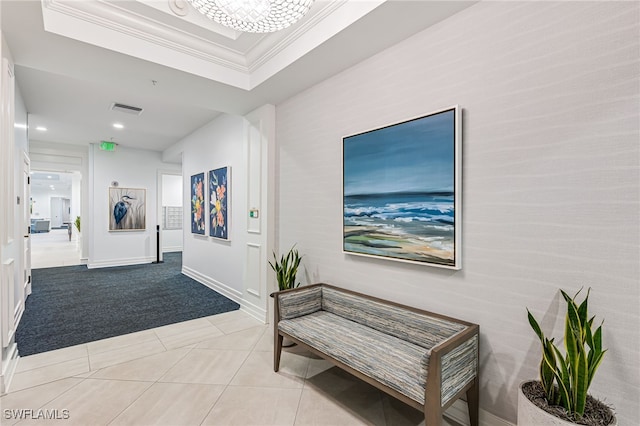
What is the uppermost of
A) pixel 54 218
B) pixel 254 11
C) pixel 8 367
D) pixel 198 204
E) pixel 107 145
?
pixel 107 145

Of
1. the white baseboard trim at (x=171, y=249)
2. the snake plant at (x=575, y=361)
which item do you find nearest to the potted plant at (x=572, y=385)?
the snake plant at (x=575, y=361)

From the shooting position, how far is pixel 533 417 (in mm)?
1349

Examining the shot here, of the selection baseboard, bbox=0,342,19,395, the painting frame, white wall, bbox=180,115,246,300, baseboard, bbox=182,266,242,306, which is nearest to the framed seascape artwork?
white wall, bbox=180,115,246,300

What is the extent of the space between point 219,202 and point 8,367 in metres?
2.99

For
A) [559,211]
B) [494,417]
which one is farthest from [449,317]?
[559,211]

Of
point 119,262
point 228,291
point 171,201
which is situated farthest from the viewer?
point 171,201

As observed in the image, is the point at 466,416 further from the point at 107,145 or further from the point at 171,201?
the point at 171,201

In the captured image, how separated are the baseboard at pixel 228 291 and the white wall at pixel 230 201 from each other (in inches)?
0.6

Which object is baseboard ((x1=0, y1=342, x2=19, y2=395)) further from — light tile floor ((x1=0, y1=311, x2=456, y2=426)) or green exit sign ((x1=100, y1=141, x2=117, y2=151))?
green exit sign ((x1=100, y1=141, x2=117, y2=151))

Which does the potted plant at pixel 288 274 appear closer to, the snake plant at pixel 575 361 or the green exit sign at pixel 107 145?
the snake plant at pixel 575 361

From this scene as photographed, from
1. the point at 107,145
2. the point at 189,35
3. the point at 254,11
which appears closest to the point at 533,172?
the point at 254,11

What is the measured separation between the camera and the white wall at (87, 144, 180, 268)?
6949 millimetres

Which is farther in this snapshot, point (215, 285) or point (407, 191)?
point (215, 285)

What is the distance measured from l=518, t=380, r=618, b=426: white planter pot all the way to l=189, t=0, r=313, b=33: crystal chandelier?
2341mm
